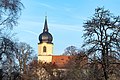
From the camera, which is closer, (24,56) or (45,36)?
(24,56)

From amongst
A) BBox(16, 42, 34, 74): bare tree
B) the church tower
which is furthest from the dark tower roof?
BBox(16, 42, 34, 74): bare tree

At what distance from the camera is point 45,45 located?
134625 mm

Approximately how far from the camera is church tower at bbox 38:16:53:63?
132 m

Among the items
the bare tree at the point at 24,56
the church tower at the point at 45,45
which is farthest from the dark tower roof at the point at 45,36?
the bare tree at the point at 24,56

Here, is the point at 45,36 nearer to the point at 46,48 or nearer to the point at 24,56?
the point at 46,48

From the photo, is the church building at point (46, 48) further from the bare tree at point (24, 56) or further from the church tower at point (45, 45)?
the bare tree at point (24, 56)

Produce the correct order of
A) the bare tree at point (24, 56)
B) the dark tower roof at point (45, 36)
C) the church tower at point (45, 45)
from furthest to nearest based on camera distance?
1. the church tower at point (45, 45)
2. the dark tower roof at point (45, 36)
3. the bare tree at point (24, 56)

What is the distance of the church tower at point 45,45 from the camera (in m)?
132

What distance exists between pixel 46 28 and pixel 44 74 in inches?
2390

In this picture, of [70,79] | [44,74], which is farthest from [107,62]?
[44,74]

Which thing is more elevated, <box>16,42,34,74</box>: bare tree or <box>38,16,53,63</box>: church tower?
<box>38,16,53,63</box>: church tower

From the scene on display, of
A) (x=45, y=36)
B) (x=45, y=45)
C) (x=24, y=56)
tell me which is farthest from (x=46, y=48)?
(x=24, y=56)

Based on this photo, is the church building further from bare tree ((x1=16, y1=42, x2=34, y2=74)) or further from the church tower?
bare tree ((x1=16, y1=42, x2=34, y2=74))

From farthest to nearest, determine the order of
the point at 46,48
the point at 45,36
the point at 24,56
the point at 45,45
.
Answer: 1. the point at 46,48
2. the point at 45,45
3. the point at 45,36
4. the point at 24,56
